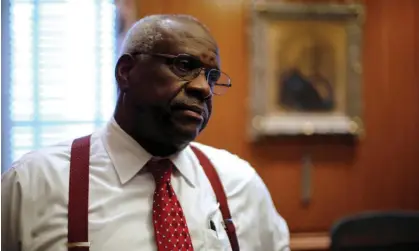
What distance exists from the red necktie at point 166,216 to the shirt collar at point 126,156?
0.10ft

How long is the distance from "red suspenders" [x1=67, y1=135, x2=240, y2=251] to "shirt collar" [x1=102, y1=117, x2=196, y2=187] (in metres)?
0.05

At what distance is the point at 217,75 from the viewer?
1202 millimetres

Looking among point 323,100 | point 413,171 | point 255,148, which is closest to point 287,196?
point 255,148

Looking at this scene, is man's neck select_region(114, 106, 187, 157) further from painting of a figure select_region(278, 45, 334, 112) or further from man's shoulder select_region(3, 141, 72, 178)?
painting of a figure select_region(278, 45, 334, 112)

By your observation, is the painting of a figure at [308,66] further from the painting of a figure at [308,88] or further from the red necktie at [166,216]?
the red necktie at [166,216]

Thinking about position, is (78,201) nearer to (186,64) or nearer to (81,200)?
(81,200)

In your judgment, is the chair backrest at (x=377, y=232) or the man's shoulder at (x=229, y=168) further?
the chair backrest at (x=377, y=232)

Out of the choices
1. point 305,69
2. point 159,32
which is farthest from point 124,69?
point 305,69

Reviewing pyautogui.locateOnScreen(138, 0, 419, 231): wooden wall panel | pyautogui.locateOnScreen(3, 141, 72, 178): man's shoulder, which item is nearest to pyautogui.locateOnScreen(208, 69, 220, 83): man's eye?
pyautogui.locateOnScreen(3, 141, 72, 178): man's shoulder

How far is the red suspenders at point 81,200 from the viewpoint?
1077mm

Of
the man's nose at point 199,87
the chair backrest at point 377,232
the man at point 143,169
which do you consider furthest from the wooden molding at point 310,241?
the man's nose at point 199,87

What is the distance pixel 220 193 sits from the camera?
1300 millimetres

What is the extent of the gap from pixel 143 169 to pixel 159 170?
0.04 m

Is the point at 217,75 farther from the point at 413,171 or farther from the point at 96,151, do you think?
the point at 413,171
